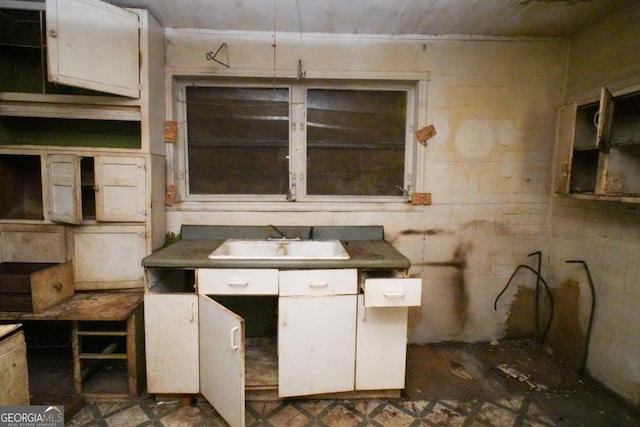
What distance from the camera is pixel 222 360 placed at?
62.6 inches

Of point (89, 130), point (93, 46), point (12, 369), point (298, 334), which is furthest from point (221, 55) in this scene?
point (12, 369)

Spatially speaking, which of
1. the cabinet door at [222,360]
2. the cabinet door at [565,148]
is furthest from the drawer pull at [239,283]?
the cabinet door at [565,148]

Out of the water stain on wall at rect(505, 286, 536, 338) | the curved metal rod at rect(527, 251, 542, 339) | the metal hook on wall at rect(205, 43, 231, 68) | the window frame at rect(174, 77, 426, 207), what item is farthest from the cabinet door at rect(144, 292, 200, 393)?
the curved metal rod at rect(527, 251, 542, 339)

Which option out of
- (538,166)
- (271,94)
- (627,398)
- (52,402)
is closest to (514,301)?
(627,398)

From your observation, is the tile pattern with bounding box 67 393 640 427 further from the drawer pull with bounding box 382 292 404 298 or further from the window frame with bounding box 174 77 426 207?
the window frame with bounding box 174 77 426 207

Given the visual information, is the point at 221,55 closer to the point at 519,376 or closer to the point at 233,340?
the point at 233,340

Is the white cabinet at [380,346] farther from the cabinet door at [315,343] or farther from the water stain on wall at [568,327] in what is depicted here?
the water stain on wall at [568,327]

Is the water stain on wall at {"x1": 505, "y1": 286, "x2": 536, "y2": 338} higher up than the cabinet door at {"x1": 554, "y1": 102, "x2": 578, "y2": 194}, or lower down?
lower down

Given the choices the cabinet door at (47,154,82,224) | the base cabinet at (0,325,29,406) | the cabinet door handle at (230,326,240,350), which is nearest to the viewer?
the base cabinet at (0,325,29,406)

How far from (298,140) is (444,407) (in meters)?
1.96

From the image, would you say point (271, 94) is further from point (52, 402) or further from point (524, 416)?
point (524, 416)

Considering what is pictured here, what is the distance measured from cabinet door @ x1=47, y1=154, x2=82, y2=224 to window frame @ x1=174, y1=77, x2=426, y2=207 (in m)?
0.60

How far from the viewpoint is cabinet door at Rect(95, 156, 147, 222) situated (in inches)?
75.0

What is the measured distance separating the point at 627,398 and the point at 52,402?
3243 millimetres
